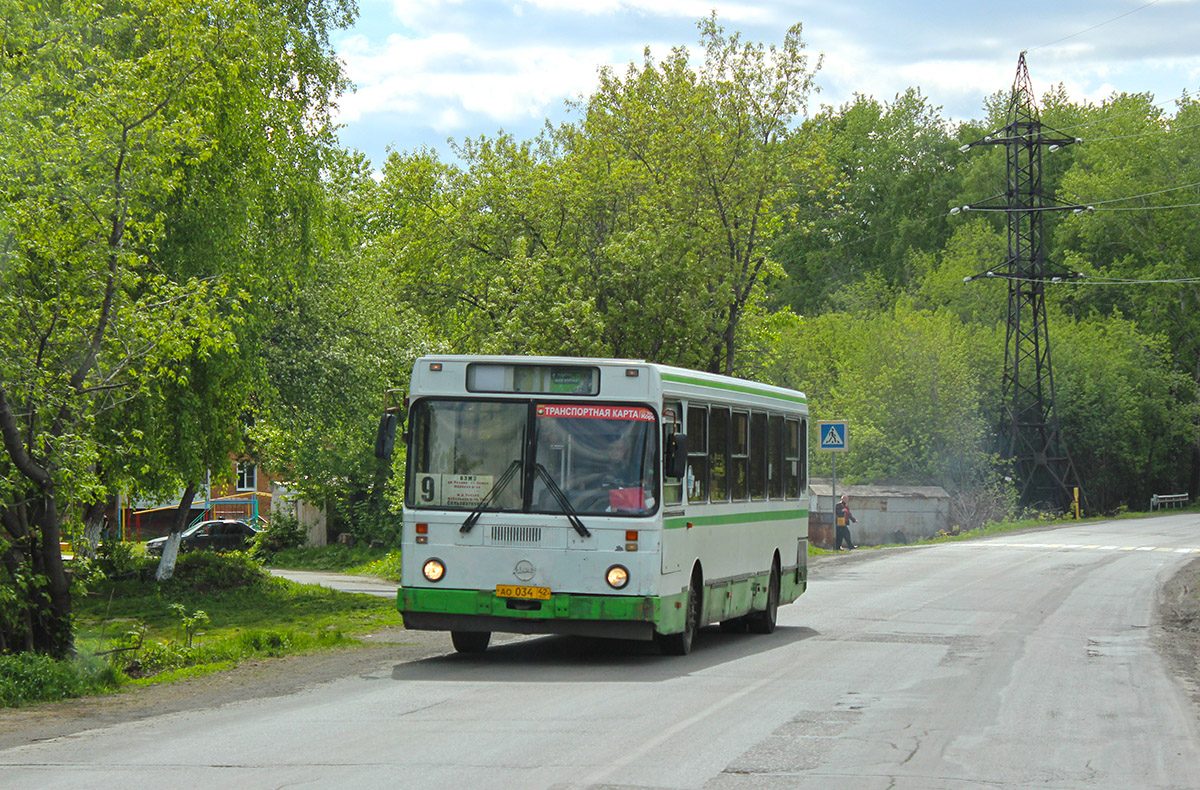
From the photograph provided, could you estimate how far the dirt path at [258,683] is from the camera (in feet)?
36.0

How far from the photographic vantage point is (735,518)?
1667 cm

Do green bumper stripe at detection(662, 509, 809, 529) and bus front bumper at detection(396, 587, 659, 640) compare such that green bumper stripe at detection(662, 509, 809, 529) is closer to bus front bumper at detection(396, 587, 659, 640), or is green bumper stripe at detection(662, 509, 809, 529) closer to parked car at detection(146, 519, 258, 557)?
bus front bumper at detection(396, 587, 659, 640)

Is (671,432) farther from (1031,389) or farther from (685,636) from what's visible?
(1031,389)

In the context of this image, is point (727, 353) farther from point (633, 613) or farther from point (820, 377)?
point (820, 377)

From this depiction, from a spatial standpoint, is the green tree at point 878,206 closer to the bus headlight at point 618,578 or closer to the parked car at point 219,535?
the parked car at point 219,535

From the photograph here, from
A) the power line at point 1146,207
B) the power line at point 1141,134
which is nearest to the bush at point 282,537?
the power line at point 1146,207

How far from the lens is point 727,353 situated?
111ft

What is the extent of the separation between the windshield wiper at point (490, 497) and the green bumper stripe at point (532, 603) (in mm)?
618

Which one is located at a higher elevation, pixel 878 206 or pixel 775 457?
pixel 878 206

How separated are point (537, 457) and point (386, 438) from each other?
4.72 ft

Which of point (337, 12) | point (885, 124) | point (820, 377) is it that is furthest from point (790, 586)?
point (885, 124)

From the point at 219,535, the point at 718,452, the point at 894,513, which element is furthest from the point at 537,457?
the point at 219,535

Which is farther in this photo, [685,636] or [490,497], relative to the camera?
[685,636]

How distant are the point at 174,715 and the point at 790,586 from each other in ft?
33.9
